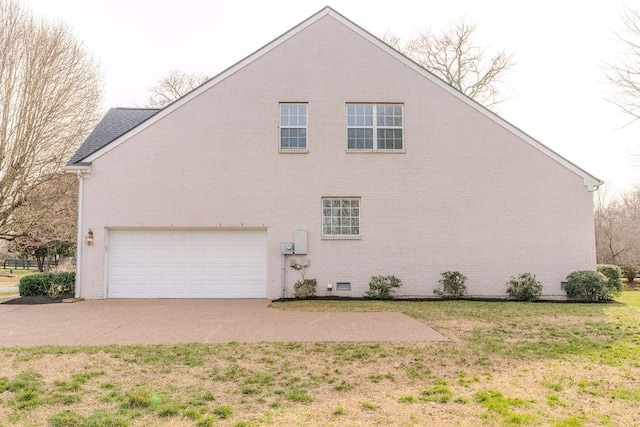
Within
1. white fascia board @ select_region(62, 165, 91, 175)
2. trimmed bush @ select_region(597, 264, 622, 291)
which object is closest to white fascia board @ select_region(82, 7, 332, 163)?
white fascia board @ select_region(62, 165, 91, 175)

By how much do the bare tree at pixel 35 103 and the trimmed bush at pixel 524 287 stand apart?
745 inches

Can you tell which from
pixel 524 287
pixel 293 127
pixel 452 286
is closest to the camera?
pixel 524 287

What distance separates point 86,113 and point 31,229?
5.70m

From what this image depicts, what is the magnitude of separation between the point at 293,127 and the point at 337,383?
10.5 metres

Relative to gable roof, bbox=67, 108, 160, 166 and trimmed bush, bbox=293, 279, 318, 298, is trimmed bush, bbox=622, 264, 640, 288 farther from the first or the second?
gable roof, bbox=67, 108, 160, 166

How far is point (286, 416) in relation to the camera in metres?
4.29

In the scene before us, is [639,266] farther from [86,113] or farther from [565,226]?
[86,113]

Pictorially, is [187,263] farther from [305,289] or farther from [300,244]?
[305,289]

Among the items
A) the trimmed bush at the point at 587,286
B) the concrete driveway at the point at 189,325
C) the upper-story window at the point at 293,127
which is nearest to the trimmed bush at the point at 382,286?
the concrete driveway at the point at 189,325

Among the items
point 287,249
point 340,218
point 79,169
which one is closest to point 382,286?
point 340,218

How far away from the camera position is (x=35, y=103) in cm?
1848

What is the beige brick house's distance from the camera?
14000 millimetres

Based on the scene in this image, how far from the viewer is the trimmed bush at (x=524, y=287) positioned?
13.5m

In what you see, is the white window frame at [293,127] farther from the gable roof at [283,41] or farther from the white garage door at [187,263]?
the white garage door at [187,263]
